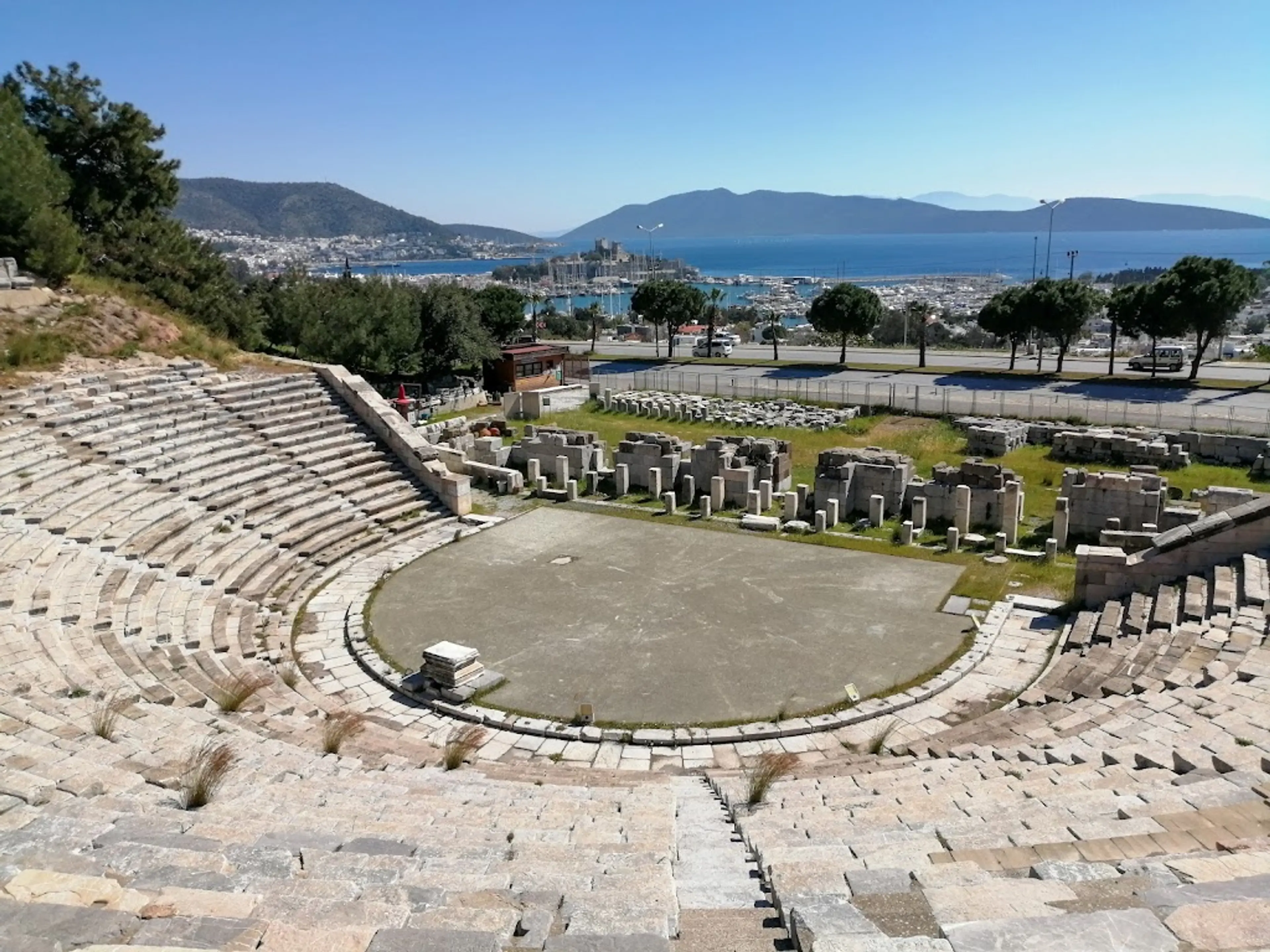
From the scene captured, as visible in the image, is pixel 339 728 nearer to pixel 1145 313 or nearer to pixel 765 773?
pixel 765 773

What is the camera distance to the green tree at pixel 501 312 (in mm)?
53625

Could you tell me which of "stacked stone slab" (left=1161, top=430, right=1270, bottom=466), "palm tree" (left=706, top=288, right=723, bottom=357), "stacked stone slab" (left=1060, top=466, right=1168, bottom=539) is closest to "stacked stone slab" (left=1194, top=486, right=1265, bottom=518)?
"stacked stone slab" (left=1060, top=466, right=1168, bottom=539)

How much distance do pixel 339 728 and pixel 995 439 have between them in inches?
1062

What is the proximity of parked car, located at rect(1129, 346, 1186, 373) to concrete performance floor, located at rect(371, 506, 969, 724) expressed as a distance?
125 feet

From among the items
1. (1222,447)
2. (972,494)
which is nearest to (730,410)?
(972,494)

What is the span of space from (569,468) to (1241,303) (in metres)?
35.3

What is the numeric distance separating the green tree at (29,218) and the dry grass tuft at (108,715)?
2144cm

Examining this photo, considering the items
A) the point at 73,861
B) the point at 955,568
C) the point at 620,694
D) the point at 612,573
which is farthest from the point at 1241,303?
the point at 73,861

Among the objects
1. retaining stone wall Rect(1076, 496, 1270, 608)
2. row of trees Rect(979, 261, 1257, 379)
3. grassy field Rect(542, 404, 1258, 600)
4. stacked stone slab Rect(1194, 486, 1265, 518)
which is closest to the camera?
retaining stone wall Rect(1076, 496, 1270, 608)

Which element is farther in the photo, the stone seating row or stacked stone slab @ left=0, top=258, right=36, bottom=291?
stacked stone slab @ left=0, top=258, right=36, bottom=291

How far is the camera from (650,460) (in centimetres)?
2809

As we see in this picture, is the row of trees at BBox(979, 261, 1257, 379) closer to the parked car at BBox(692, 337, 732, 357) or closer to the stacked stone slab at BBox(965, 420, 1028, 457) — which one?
the stacked stone slab at BBox(965, 420, 1028, 457)

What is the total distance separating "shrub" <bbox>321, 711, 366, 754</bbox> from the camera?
11672 millimetres

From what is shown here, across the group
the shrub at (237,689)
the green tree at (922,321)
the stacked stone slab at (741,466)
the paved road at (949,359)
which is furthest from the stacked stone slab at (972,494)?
the green tree at (922,321)
